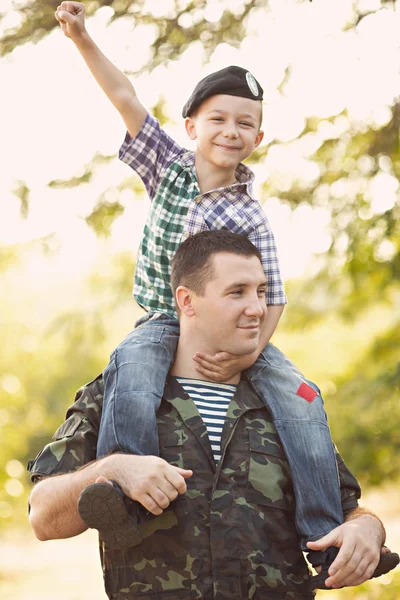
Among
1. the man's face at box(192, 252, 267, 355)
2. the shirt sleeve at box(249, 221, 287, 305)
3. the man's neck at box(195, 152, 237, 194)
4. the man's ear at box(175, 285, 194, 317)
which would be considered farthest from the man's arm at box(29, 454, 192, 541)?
the man's neck at box(195, 152, 237, 194)

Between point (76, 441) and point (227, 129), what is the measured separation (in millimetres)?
1254

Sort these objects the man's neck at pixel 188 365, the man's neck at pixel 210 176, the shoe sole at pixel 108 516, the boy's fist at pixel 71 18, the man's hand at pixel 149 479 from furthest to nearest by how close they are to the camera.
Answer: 1. the man's neck at pixel 210 176
2. the boy's fist at pixel 71 18
3. the man's neck at pixel 188 365
4. the man's hand at pixel 149 479
5. the shoe sole at pixel 108 516

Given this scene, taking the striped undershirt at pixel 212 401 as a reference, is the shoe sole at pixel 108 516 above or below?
below

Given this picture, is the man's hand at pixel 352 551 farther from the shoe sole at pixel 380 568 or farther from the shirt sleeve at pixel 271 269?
the shirt sleeve at pixel 271 269

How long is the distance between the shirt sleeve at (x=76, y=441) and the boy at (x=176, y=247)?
0.09m

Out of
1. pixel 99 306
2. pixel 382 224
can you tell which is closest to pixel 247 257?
pixel 382 224

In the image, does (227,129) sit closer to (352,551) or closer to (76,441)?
(76,441)

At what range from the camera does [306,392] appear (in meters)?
3.03

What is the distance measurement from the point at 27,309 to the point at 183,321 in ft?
72.0

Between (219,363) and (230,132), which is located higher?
(230,132)

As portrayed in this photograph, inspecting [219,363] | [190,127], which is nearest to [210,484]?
[219,363]

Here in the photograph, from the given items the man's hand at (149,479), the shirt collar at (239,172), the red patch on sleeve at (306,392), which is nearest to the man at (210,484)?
the man's hand at (149,479)

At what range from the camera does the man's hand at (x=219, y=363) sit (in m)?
2.99

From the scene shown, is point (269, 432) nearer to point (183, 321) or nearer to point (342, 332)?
Answer: point (183, 321)
